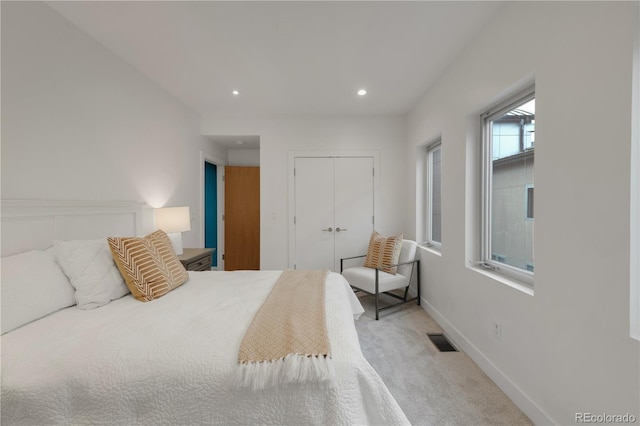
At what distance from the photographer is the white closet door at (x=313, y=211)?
369 cm

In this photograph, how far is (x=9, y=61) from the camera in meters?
1.45

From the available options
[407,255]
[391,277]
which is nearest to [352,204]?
[407,255]

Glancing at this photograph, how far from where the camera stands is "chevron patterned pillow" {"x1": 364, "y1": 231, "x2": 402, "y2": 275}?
2.97 m

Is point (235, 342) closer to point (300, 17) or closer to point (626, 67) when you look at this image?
point (626, 67)

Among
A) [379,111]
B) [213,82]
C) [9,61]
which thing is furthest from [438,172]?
[9,61]

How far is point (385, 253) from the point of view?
303 cm

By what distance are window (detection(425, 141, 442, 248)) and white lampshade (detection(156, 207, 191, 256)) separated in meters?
2.95

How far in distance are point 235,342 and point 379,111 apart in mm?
3333

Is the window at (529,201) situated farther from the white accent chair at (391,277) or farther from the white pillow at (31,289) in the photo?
the white pillow at (31,289)

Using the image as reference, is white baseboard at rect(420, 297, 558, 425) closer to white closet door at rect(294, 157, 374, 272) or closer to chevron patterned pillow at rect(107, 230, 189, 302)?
white closet door at rect(294, 157, 374, 272)

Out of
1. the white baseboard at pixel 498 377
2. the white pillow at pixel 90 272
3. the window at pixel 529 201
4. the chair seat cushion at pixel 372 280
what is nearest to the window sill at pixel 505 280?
the window at pixel 529 201

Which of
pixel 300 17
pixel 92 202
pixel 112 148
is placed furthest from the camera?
pixel 112 148

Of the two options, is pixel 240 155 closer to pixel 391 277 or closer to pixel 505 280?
pixel 391 277

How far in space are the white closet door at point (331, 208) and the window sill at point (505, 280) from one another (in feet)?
5.97
